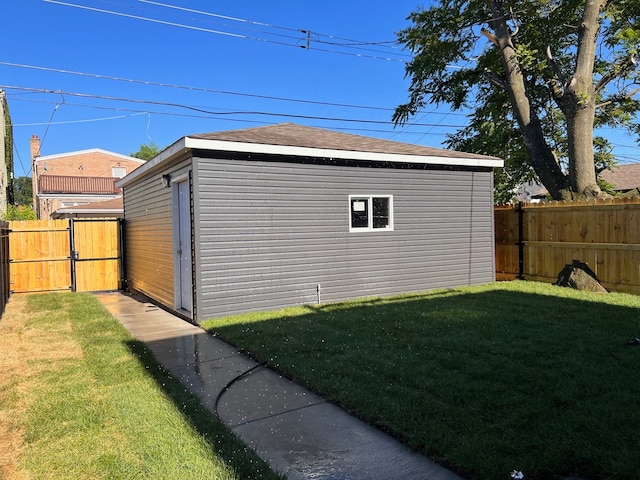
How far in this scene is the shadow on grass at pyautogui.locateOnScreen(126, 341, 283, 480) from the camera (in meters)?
→ 2.75

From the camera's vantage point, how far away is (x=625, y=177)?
83.2 feet

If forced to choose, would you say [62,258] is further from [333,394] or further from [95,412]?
[333,394]

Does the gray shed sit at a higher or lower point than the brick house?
lower

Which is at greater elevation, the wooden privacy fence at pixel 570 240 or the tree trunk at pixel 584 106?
the tree trunk at pixel 584 106

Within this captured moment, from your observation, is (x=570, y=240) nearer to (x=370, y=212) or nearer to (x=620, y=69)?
(x=370, y=212)

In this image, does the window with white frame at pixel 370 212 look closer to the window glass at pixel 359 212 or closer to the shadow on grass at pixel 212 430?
the window glass at pixel 359 212

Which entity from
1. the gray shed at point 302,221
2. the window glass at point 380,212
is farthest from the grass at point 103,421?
the window glass at point 380,212

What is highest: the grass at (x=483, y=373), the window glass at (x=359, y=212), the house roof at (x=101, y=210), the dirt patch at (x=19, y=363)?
the house roof at (x=101, y=210)

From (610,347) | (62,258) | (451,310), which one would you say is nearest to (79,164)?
(62,258)

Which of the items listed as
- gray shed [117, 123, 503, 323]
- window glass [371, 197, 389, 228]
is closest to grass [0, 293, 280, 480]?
gray shed [117, 123, 503, 323]

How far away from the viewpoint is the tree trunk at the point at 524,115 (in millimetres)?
12477

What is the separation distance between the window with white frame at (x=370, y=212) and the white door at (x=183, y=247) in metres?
3.03

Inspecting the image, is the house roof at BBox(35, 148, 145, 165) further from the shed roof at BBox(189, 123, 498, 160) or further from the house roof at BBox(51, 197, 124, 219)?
the shed roof at BBox(189, 123, 498, 160)

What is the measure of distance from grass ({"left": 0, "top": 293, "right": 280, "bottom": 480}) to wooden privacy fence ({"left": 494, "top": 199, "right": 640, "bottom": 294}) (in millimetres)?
8557
